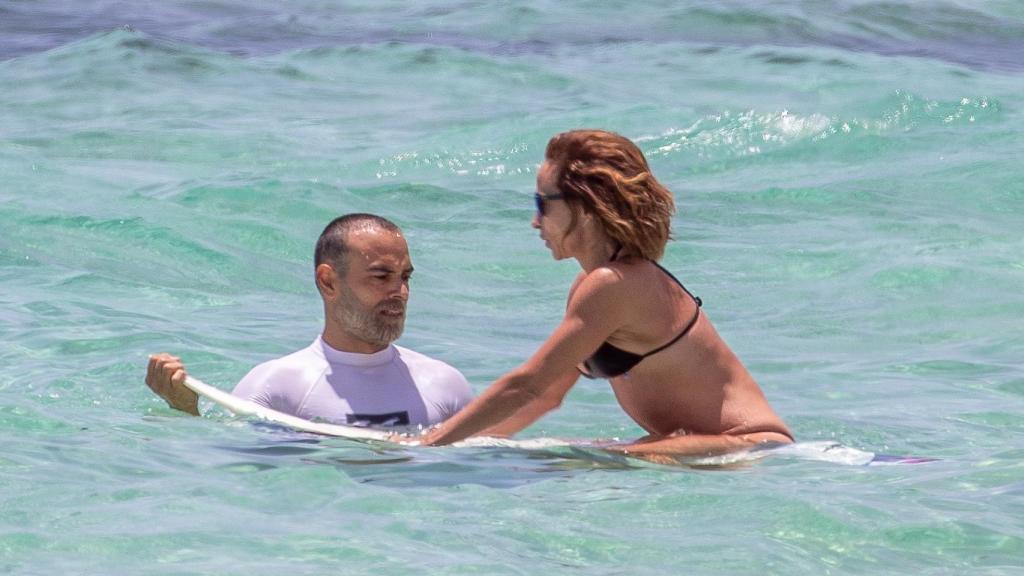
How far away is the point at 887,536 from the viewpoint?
15.7 feet

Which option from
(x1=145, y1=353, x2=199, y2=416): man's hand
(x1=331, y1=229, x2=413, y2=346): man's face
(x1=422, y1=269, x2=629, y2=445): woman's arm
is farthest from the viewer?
(x1=331, y1=229, x2=413, y2=346): man's face

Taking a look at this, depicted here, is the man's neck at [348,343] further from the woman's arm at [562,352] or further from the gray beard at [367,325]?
the woman's arm at [562,352]

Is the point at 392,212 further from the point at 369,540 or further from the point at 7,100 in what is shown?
the point at 369,540

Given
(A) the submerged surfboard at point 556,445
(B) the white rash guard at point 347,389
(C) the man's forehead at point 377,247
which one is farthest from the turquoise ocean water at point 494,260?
(C) the man's forehead at point 377,247

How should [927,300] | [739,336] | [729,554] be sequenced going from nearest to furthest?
[729,554], [739,336], [927,300]

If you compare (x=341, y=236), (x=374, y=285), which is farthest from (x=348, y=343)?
(x=341, y=236)

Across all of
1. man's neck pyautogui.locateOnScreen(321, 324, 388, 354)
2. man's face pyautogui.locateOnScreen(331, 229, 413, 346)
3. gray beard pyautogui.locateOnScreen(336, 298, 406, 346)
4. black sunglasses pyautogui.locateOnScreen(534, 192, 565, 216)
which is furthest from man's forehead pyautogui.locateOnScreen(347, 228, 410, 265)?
black sunglasses pyautogui.locateOnScreen(534, 192, 565, 216)

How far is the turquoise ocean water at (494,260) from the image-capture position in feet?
15.8

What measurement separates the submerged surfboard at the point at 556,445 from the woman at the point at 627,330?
47 millimetres

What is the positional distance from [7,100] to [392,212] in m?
6.58

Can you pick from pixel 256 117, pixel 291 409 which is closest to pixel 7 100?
pixel 256 117

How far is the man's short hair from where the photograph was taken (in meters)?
5.69

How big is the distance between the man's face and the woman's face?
0.54 meters

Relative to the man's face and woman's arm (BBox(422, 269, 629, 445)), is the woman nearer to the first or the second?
woman's arm (BBox(422, 269, 629, 445))
